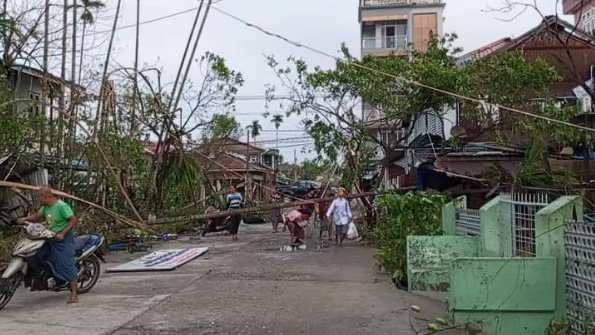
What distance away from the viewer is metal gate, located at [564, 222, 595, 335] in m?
5.76

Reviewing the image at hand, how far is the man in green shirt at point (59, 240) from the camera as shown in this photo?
8742mm

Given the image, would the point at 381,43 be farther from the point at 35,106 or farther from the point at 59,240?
the point at 59,240

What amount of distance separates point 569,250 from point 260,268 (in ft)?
23.2

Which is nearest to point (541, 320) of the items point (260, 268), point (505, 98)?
point (260, 268)

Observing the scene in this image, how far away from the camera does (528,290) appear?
6.70 m

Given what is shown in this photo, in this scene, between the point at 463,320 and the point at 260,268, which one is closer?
the point at 463,320

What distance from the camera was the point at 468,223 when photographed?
10.5 m

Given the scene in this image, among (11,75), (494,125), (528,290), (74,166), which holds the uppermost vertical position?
(11,75)

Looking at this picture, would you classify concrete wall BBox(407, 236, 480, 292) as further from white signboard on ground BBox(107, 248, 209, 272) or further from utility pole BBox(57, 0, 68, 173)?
utility pole BBox(57, 0, 68, 173)

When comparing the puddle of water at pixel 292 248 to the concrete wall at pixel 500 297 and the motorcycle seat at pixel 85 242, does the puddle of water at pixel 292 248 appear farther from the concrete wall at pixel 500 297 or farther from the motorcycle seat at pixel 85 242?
the concrete wall at pixel 500 297

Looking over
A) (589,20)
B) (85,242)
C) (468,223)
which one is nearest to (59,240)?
(85,242)

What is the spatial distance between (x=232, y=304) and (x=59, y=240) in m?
2.43

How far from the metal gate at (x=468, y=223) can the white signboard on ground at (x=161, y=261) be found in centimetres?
531

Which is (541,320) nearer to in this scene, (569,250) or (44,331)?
Result: (569,250)
